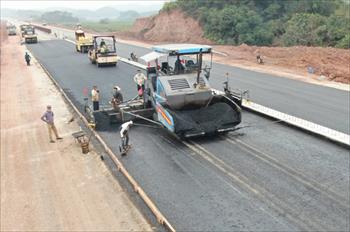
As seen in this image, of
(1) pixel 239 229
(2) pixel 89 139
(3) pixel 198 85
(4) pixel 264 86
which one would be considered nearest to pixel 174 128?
(3) pixel 198 85

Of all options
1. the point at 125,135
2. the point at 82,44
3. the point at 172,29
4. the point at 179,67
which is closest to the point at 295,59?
the point at 179,67

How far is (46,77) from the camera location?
91.5 ft

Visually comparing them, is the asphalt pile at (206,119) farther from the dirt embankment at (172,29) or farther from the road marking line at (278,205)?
the dirt embankment at (172,29)

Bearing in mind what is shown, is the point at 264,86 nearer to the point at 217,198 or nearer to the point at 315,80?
the point at 315,80

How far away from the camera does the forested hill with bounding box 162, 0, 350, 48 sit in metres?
40.1

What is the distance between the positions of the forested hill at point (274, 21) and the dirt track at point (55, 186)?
97.9ft

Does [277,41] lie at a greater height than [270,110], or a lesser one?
greater

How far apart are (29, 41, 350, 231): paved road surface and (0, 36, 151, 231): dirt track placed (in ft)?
2.86

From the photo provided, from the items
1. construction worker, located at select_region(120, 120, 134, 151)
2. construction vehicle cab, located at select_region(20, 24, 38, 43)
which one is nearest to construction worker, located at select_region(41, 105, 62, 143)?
construction worker, located at select_region(120, 120, 134, 151)

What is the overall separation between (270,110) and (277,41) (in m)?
32.4

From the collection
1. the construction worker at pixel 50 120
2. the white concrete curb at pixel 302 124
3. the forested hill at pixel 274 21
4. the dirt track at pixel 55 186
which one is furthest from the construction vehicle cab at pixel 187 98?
the forested hill at pixel 274 21

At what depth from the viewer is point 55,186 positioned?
35.8 feet

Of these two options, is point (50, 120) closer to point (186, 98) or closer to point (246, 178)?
point (186, 98)

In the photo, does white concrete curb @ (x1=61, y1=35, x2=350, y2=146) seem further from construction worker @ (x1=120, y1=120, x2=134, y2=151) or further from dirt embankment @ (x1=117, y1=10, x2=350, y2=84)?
dirt embankment @ (x1=117, y1=10, x2=350, y2=84)
